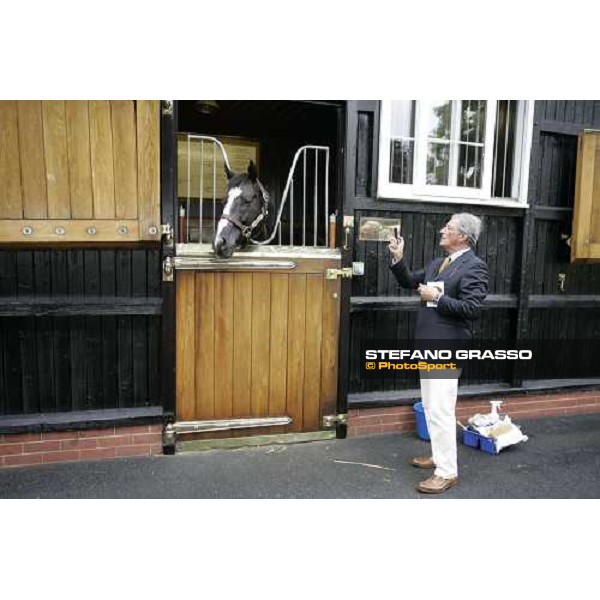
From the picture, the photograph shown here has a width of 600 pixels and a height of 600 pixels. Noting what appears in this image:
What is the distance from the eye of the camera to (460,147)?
4.19 meters

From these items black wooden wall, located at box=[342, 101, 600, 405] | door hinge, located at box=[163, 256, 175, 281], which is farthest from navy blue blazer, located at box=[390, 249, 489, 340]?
door hinge, located at box=[163, 256, 175, 281]

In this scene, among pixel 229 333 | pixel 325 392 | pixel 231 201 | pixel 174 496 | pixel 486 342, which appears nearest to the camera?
pixel 174 496

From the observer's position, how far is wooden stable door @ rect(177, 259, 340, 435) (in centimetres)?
357

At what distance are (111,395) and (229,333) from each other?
37.9 inches

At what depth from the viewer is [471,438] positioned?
3.85 m

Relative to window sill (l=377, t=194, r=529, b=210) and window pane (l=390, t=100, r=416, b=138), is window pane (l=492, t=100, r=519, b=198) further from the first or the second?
window pane (l=390, t=100, r=416, b=138)

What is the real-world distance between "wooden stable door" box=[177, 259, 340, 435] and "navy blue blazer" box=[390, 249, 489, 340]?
3.06 feet

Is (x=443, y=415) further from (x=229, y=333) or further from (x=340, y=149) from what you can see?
(x=340, y=149)

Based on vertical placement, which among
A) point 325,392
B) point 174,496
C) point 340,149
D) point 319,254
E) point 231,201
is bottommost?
point 174,496

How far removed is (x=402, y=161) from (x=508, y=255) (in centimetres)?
137

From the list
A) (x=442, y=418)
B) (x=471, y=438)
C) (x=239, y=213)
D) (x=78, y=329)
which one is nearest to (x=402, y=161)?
(x=239, y=213)

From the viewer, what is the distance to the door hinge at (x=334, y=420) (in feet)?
12.8

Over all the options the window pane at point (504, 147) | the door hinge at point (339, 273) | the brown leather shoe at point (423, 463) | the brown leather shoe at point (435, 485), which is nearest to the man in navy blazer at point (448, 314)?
the brown leather shoe at point (435, 485)

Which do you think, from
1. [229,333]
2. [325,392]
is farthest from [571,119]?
[229,333]
